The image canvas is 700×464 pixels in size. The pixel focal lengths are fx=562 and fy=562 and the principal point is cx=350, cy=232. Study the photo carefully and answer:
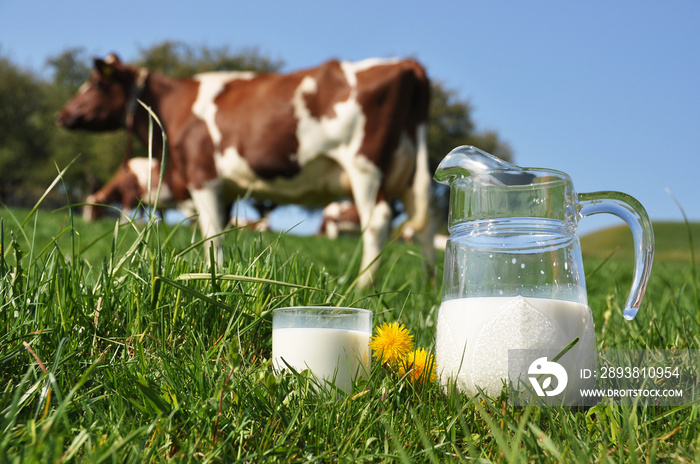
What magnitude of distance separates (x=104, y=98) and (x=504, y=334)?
6.58 m

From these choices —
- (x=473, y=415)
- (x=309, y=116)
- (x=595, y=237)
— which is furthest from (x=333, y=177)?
(x=595, y=237)

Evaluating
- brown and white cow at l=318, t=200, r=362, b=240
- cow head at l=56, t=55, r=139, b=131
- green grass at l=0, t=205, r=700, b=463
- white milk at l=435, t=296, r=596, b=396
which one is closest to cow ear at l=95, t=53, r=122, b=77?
cow head at l=56, t=55, r=139, b=131

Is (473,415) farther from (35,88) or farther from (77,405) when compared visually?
(35,88)

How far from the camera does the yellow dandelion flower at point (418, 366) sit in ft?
4.54

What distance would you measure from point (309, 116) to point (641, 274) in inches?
155

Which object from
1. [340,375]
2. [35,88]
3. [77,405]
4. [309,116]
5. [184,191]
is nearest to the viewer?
[77,405]

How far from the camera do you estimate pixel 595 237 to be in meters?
53.5

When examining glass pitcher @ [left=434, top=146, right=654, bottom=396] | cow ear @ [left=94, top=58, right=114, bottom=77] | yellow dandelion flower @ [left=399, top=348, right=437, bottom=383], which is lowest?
yellow dandelion flower @ [left=399, top=348, right=437, bottom=383]

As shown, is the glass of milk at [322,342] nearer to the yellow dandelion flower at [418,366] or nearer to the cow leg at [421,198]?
the yellow dandelion flower at [418,366]

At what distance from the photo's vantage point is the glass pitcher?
4.26ft

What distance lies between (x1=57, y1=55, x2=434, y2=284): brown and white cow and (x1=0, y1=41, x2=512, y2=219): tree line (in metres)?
23.7

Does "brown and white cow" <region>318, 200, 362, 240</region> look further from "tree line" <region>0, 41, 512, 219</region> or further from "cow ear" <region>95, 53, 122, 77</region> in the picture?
"cow ear" <region>95, 53, 122, 77</region>

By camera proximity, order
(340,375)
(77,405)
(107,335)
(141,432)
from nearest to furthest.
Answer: (141,432)
(77,405)
(340,375)
(107,335)

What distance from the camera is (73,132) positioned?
28.5m
